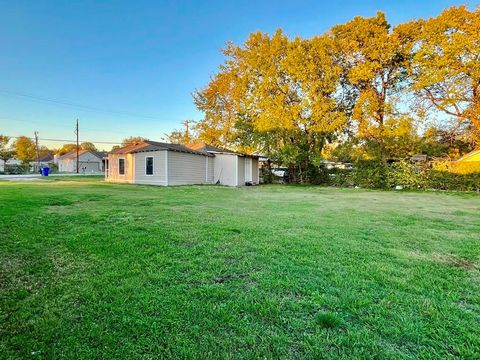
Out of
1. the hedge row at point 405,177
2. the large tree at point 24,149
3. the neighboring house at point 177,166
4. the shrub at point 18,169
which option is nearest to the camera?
the hedge row at point 405,177

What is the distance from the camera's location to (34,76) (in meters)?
17.1

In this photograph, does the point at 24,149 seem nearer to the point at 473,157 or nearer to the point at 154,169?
the point at 154,169

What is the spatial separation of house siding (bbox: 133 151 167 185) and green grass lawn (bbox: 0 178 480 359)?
40.7ft

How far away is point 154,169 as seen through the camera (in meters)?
17.6

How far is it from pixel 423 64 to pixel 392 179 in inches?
279

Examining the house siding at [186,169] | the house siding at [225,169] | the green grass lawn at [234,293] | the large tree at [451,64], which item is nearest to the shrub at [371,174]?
the large tree at [451,64]

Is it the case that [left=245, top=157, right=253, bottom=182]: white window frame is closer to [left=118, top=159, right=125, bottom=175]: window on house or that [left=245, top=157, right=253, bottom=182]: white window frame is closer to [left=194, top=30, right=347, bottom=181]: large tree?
[left=194, top=30, right=347, bottom=181]: large tree

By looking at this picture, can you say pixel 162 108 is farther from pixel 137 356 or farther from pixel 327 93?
pixel 137 356

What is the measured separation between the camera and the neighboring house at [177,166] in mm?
17267

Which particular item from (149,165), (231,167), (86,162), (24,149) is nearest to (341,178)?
(231,167)

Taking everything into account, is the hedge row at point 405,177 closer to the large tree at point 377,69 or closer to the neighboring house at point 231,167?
the large tree at point 377,69

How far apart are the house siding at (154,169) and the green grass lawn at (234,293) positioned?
12393 mm

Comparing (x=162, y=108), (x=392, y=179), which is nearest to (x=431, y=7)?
(x=392, y=179)

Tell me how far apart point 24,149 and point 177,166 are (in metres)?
56.5
